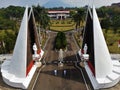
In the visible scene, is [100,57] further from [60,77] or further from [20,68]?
[20,68]

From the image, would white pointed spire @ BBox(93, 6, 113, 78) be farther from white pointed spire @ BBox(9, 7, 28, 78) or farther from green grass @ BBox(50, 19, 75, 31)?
green grass @ BBox(50, 19, 75, 31)

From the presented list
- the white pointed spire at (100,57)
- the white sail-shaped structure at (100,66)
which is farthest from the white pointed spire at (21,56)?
the white pointed spire at (100,57)

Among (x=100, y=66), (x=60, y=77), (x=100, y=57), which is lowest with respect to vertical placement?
(x=60, y=77)

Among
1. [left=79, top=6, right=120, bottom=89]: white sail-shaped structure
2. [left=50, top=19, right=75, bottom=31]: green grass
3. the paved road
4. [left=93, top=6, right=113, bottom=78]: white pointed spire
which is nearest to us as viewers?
[left=79, top=6, right=120, bottom=89]: white sail-shaped structure

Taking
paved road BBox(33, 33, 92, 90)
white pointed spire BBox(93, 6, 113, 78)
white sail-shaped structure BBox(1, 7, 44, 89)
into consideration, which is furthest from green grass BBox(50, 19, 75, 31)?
white pointed spire BBox(93, 6, 113, 78)

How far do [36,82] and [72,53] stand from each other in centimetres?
1933

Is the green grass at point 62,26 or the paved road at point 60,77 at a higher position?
the green grass at point 62,26

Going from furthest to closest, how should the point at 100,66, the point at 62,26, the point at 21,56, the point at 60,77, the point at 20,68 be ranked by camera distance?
the point at 62,26
the point at 60,77
the point at 21,56
the point at 20,68
the point at 100,66

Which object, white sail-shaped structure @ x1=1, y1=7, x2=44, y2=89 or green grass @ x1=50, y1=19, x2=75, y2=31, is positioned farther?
green grass @ x1=50, y1=19, x2=75, y2=31

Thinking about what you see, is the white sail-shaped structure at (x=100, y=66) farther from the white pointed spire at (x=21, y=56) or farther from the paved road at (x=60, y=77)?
the white pointed spire at (x=21, y=56)

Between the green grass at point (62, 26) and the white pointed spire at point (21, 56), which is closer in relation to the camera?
the white pointed spire at point (21, 56)

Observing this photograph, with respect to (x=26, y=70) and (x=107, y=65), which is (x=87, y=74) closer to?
(x=107, y=65)

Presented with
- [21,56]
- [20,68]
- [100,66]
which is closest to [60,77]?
[20,68]

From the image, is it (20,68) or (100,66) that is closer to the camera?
(100,66)
